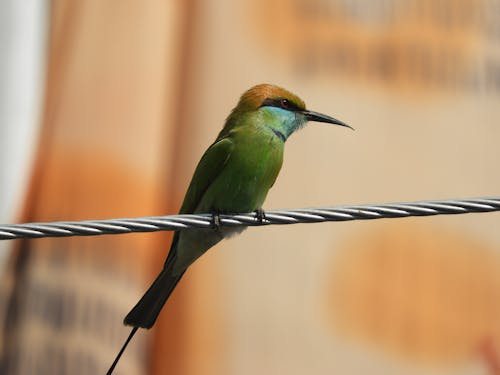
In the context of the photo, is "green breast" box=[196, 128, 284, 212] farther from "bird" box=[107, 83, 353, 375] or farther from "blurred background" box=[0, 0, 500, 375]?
"blurred background" box=[0, 0, 500, 375]

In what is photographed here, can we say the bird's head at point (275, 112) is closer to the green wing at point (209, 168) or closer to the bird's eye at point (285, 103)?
the bird's eye at point (285, 103)

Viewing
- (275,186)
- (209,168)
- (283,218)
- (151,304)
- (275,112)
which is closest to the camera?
(283,218)

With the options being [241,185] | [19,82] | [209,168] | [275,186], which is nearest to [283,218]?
[241,185]

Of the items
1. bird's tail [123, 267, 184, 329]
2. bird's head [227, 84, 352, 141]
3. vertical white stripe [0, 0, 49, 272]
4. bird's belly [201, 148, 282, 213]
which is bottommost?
bird's tail [123, 267, 184, 329]

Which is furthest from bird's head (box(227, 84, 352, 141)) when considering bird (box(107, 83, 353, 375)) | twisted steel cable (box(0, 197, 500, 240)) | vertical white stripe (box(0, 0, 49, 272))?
vertical white stripe (box(0, 0, 49, 272))

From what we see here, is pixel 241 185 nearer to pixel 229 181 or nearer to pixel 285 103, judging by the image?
pixel 229 181

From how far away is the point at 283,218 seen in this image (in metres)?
2.33

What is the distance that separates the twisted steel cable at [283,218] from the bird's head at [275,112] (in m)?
0.88

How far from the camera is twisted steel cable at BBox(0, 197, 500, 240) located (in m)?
2.19

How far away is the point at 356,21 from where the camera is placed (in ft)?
17.1

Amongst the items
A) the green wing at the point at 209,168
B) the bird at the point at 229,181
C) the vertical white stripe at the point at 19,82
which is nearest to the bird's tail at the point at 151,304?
the bird at the point at 229,181

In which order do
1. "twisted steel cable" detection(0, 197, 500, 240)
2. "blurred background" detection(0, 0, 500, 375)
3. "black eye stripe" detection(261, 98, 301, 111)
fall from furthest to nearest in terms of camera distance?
"blurred background" detection(0, 0, 500, 375) < "black eye stripe" detection(261, 98, 301, 111) < "twisted steel cable" detection(0, 197, 500, 240)

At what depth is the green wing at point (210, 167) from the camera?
3113mm

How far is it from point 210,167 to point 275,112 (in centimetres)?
31
